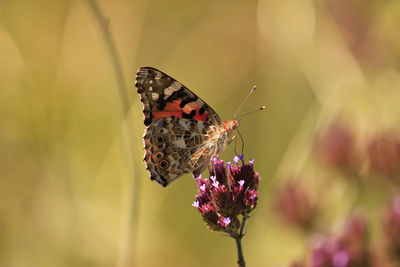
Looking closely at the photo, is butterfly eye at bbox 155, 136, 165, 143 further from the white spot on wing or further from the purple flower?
the purple flower

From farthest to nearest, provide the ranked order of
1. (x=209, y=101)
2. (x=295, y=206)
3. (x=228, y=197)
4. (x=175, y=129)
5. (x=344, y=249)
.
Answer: (x=209, y=101) < (x=295, y=206) < (x=175, y=129) < (x=344, y=249) < (x=228, y=197)

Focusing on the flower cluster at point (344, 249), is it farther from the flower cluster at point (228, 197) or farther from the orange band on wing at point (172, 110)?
the orange band on wing at point (172, 110)

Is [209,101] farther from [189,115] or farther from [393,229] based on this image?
[393,229]

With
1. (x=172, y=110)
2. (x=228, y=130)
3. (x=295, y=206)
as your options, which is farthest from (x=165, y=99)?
(x=295, y=206)

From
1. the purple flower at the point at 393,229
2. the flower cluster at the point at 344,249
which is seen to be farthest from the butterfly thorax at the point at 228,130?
the purple flower at the point at 393,229

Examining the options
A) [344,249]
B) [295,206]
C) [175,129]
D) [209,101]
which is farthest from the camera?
[209,101]

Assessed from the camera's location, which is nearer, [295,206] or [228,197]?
[228,197]

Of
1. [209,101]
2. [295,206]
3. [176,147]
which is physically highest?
[209,101]
